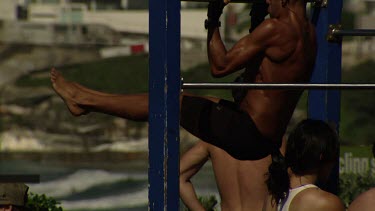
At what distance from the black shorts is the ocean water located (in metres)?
18.7

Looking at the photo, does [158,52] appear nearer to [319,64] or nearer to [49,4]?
[319,64]

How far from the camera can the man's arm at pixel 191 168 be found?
4949 millimetres

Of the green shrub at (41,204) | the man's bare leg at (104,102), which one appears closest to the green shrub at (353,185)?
the green shrub at (41,204)

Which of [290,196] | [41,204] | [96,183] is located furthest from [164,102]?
[96,183]

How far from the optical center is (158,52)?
3871 mm

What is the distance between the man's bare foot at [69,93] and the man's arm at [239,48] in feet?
1.63

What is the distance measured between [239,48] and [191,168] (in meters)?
0.93

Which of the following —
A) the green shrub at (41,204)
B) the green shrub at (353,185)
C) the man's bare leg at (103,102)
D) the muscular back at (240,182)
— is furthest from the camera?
the green shrub at (353,185)

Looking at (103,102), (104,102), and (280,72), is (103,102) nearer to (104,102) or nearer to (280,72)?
(104,102)

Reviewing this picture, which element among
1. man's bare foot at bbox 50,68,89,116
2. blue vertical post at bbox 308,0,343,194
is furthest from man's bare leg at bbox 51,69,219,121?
blue vertical post at bbox 308,0,343,194

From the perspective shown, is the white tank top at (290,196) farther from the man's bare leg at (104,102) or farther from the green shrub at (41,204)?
the green shrub at (41,204)

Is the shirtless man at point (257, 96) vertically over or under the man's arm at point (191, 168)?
over

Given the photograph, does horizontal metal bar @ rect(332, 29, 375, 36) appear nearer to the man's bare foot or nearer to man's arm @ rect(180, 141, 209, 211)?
man's arm @ rect(180, 141, 209, 211)

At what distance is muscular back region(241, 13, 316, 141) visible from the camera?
14.1 feet
